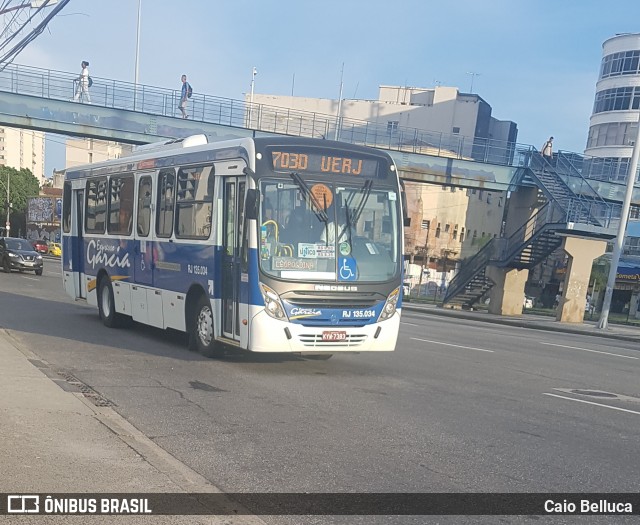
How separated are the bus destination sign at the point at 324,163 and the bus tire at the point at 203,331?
2.63 metres

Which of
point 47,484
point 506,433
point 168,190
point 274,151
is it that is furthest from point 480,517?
point 168,190

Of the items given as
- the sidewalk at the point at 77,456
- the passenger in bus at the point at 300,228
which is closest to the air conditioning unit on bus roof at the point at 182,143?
the passenger in bus at the point at 300,228

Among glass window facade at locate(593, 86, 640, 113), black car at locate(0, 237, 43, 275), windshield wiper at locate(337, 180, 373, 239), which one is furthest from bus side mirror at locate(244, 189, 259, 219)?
glass window facade at locate(593, 86, 640, 113)

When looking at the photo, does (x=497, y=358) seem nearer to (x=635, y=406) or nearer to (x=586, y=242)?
(x=635, y=406)

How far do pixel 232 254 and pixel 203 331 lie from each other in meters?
1.70

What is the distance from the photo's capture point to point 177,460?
5.82 meters

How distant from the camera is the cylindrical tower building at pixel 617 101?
6156 centimetres

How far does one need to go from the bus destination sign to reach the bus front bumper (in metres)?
2.26

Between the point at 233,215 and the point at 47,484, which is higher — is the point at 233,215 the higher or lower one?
the higher one

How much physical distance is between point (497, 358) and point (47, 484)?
10.7 metres

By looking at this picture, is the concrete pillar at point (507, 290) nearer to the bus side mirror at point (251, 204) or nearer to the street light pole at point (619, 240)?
the street light pole at point (619, 240)

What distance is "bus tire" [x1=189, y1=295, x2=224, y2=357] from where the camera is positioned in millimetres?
10922

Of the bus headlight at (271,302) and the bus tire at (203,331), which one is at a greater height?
the bus headlight at (271,302)

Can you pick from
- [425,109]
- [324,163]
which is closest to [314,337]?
[324,163]
